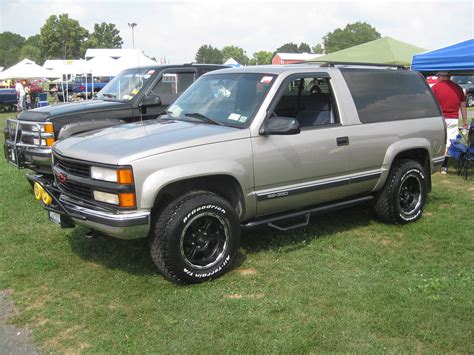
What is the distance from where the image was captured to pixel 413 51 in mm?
15727

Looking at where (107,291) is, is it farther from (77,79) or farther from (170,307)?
(77,79)

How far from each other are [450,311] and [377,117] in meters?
2.39

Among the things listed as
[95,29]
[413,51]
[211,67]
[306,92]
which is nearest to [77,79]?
[413,51]

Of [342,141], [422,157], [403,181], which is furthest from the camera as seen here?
[422,157]

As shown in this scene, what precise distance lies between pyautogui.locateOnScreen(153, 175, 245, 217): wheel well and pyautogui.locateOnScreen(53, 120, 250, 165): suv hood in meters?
0.33

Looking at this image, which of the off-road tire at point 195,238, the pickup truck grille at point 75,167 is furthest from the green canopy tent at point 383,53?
the pickup truck grille at point 75,167

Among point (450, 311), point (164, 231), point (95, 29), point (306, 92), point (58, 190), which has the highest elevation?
point (95, 29)

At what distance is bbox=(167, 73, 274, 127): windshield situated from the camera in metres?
4.71

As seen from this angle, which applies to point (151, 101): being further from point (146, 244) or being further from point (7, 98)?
point (7, 98)

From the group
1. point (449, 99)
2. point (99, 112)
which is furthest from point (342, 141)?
point (449, 99)

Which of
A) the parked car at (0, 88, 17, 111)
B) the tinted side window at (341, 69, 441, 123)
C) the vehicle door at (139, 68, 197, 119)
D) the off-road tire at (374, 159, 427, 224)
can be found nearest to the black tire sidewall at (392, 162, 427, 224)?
the off-road tire at (374, 159, 427, 224)

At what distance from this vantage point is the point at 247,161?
4.39 metres

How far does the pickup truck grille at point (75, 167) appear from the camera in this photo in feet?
13.6

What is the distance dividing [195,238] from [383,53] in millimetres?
12779
